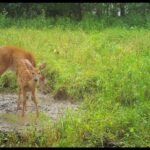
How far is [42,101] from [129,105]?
1.86 m

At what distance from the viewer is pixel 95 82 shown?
10.9 meters

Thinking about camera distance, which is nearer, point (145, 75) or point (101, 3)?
point (145, 75)

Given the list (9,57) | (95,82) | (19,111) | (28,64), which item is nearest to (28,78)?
(28,64)

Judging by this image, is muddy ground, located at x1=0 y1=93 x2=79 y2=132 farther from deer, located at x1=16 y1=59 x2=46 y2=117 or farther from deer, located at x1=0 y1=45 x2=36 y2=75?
deer, located at x1=0 y1=45 x2=36 y2=75

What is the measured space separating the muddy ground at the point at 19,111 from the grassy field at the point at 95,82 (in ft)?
0.85

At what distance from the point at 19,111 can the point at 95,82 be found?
1769mm

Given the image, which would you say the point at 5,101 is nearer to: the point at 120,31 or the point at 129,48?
the point at 129,48

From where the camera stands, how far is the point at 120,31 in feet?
54.6

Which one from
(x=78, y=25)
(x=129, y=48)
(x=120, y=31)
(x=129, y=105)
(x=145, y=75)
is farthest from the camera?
(x=78, y=25)

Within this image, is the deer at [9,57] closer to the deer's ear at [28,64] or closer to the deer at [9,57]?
the deer at [9,57]

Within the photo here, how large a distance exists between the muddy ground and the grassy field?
0.26m

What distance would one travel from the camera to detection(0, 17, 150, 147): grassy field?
8.21 meters

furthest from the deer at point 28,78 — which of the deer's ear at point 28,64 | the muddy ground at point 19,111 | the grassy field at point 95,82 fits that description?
the grassy field at point 95,82

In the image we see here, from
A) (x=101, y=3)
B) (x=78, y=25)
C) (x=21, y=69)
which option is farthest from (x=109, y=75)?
(x=101, y=3)
